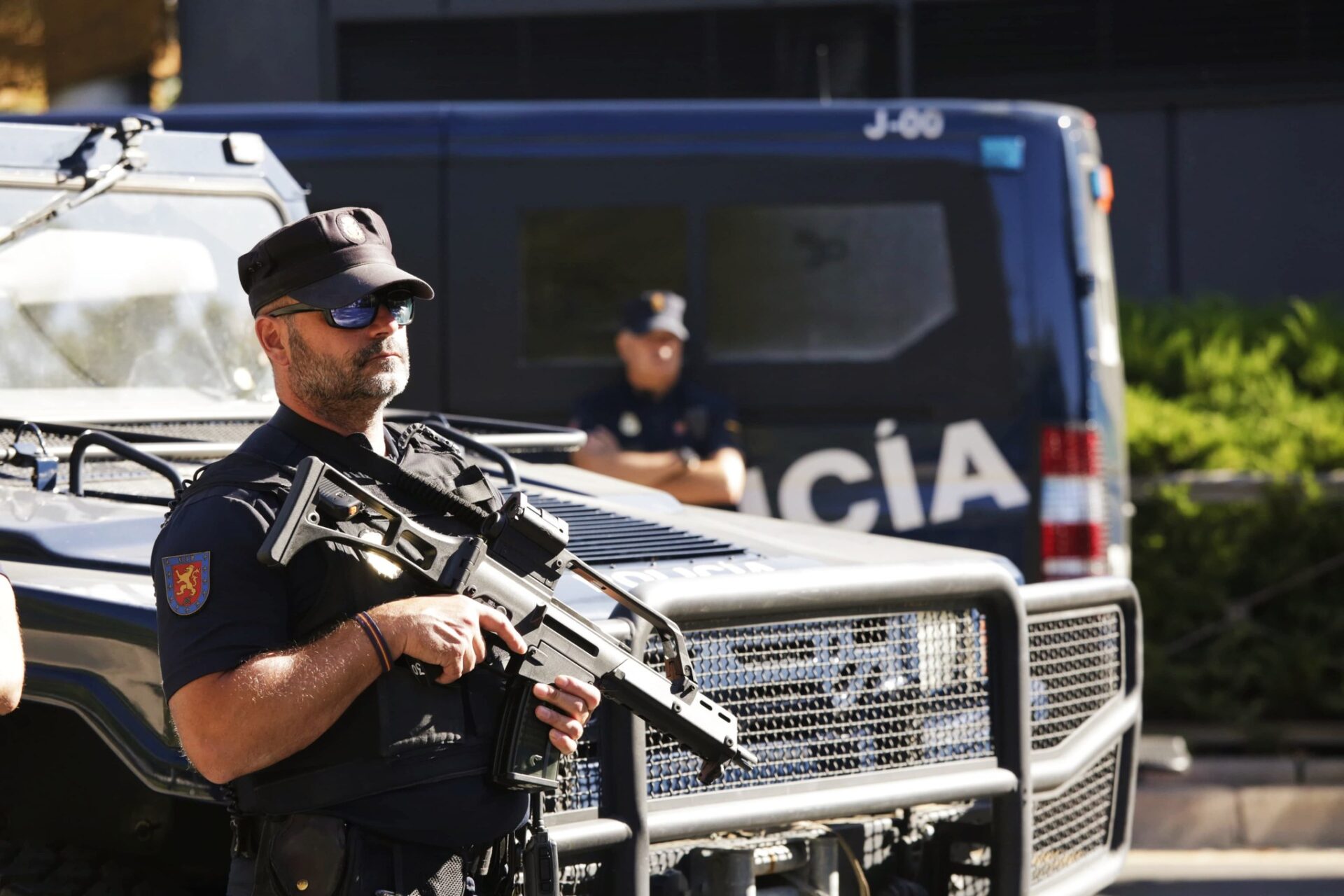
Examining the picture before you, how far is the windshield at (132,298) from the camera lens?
390 cm

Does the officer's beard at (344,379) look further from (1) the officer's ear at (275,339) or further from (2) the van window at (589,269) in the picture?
(2) the van window at (589,269)

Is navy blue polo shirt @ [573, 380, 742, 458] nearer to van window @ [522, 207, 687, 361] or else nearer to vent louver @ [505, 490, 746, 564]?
van window @ [522, 207, 687, 361]

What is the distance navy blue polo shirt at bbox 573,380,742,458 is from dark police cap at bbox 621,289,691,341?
218mm

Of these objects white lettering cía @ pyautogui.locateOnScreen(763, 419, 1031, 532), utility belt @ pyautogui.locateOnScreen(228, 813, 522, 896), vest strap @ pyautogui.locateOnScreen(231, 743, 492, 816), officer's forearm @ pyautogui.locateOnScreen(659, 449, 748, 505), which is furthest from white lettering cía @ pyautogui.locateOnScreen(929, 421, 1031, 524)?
vest strap @ pyautogui.locateOnScreen(231, 743, 492, 816)

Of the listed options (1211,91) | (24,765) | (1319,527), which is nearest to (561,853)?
(24,765)

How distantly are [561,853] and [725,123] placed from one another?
13.4 ft

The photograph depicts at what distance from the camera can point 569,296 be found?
265 inches

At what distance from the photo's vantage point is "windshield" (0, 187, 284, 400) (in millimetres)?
3896

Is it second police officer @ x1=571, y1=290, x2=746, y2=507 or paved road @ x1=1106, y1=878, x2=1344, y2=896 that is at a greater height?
second police officer @ x1=571, y1=290, x2=746, y2=507

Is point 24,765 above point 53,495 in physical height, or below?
below

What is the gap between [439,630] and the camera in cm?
243

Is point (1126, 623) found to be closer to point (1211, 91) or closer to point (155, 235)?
point (155, 235)

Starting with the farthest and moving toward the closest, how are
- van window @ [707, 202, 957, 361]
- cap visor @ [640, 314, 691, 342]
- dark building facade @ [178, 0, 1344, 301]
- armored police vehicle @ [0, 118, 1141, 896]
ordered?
1. dark building facade @ [178, 0, 1344, 301]
2. van window @ [707, 202, 957, 361]
3. cap visor @ [640, 314, 691, 342]
4. armored police vehicle @ [0, 118, 1141, 896]

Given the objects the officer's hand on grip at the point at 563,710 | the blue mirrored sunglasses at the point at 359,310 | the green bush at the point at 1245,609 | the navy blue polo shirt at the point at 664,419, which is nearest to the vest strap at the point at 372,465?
the blue mirrored sunglasses at the point at 359,310
